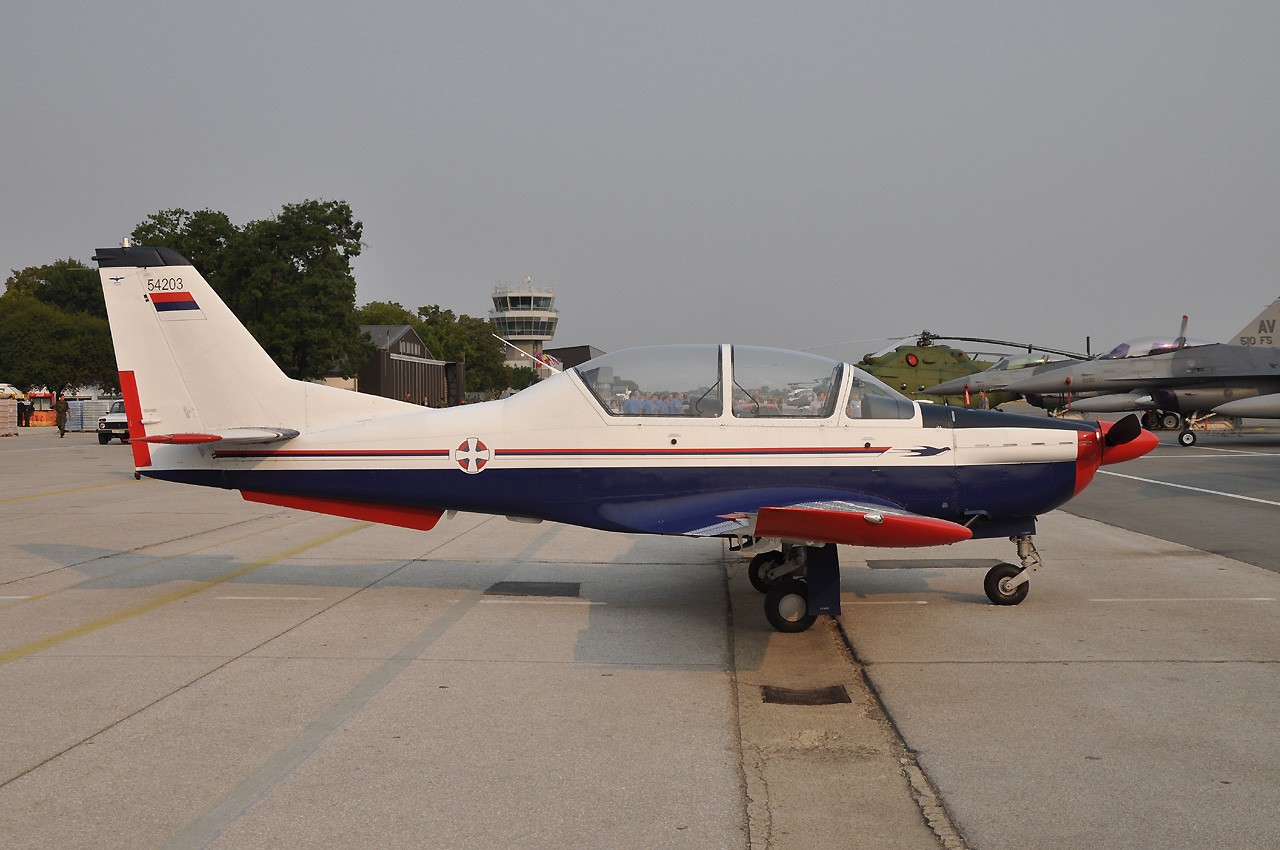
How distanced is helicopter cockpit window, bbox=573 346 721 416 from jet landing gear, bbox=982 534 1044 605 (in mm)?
2651

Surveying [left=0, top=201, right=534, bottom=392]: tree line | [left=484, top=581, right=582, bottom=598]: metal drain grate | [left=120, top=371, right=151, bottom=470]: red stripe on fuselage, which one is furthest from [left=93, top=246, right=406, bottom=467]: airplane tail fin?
[left=0, top=201, right=534, bottom=392]: tree line

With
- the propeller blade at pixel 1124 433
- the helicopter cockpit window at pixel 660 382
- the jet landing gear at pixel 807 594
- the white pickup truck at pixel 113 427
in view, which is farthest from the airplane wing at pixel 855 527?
the white pickup truck at pixel 113 427

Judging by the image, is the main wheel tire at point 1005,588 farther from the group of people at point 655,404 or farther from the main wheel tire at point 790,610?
the group of people at point 655,404

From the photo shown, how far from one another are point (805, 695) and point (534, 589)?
A: 142 inches

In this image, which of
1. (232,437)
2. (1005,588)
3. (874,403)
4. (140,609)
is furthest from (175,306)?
(1005,588)

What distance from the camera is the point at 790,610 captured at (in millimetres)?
7180

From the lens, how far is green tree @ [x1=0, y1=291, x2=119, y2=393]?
71.8 metres

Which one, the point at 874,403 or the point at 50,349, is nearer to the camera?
the point at 874,403

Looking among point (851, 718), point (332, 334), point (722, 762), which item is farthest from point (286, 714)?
point (332, 334)

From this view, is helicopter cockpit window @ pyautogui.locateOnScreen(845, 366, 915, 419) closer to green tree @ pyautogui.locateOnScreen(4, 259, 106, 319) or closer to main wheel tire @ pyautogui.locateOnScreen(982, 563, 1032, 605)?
main wheel tire @ pyautogui.locateOnScreen(982, 563, 1032, 605)

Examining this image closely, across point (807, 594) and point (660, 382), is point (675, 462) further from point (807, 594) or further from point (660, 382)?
point (807, 594)

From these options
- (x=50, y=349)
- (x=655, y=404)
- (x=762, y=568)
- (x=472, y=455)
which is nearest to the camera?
(x=655, y=404)

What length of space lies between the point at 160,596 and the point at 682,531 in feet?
15.3

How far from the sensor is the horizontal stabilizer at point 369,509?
8.22 m
